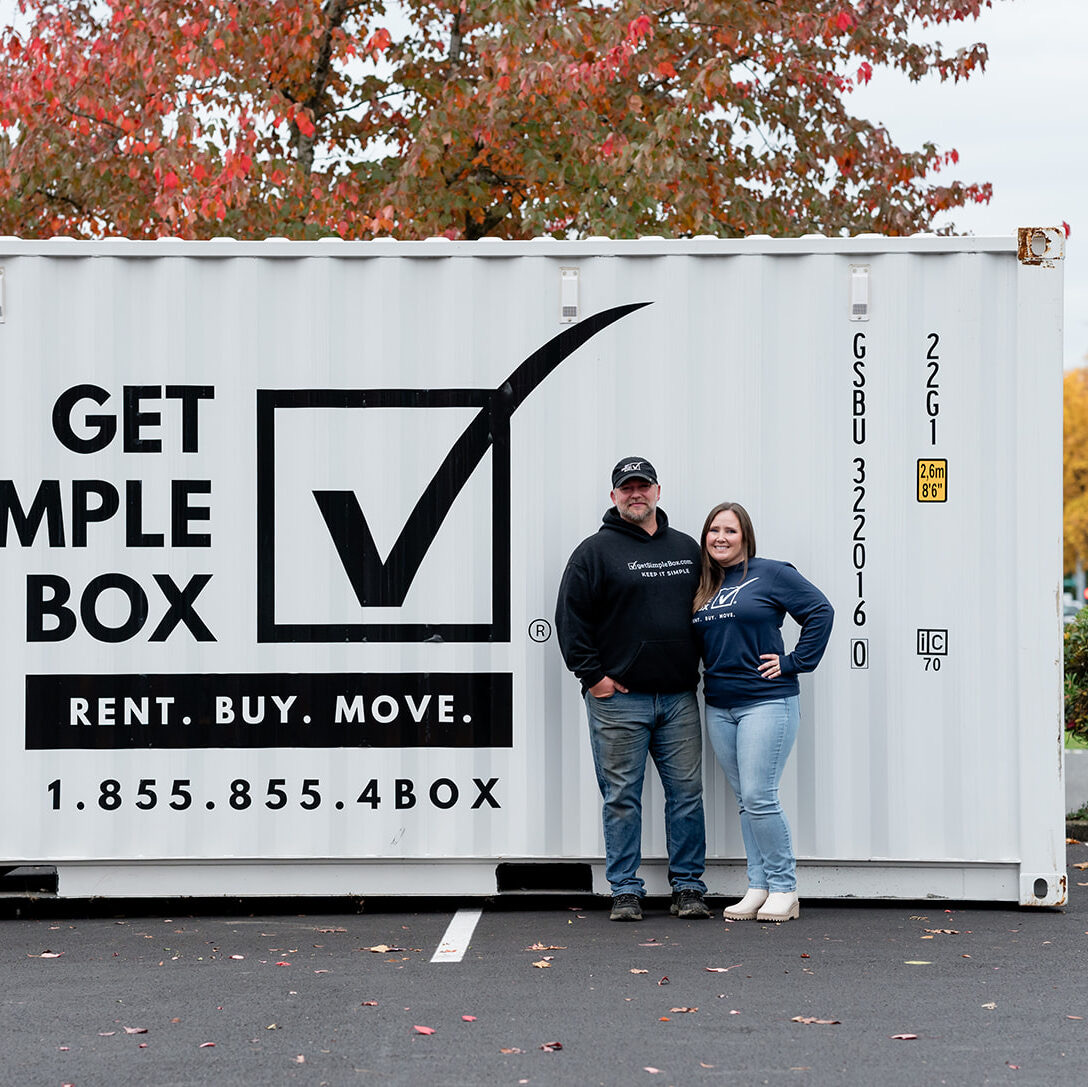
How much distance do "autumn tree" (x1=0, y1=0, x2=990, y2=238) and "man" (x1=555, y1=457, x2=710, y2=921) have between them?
455 cm

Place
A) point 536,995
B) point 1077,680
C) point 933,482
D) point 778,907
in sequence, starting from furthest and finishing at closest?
point 1077,680, point 933,482, point 778,907, point 536,995

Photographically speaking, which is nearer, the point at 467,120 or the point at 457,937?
the point at 457,937

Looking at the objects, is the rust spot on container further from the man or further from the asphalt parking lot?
the asphalt parking lot

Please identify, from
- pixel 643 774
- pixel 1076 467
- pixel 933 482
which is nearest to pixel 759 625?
pixel 643 774

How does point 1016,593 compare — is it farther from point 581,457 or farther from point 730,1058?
point 730,1058

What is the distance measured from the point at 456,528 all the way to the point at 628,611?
89 cm

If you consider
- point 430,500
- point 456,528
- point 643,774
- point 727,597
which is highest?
point 430,500

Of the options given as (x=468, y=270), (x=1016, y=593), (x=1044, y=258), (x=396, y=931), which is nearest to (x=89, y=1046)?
(x=396, y=931)

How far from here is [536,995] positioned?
512 centimetres

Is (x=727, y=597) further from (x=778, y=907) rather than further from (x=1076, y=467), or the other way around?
(x=1076, y=467)

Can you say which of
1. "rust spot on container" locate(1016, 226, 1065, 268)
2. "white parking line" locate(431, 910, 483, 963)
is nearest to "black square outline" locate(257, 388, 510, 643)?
"white parking line" locate(431, 910, 483, 963)

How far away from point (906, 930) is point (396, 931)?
2.21 meters

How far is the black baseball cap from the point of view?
6.07 metres

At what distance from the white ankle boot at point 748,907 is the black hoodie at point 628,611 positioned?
0.96 metres
